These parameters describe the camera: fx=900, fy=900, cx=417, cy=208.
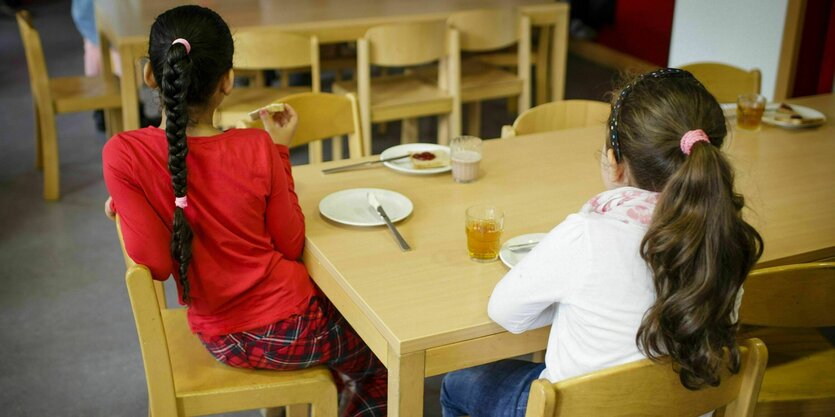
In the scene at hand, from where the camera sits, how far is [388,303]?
1.54 metres

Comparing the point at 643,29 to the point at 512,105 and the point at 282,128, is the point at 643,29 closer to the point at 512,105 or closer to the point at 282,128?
the point at 512,105

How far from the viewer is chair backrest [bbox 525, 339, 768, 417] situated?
1.21 meters

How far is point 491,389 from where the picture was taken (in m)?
1.70

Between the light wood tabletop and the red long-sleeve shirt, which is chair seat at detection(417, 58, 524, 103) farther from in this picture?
the red long-sleeve shirt

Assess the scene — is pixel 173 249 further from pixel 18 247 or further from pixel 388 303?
pixel 18 247

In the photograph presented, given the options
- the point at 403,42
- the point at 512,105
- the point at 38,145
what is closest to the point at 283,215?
the point at 403,42

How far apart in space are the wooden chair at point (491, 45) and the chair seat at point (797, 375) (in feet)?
6.47

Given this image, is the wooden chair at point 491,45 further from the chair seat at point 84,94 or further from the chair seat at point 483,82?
the chair seat at point 84,94

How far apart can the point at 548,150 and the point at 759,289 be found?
2.77 feet

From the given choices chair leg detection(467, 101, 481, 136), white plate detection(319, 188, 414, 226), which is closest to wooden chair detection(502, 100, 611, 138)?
white plate detection(319, 188, 414, 226)

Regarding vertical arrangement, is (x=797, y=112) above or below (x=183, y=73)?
below

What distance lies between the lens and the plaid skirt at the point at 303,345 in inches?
68.9

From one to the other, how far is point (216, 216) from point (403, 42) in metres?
1.90

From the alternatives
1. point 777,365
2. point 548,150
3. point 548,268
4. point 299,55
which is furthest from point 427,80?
point 548,268
